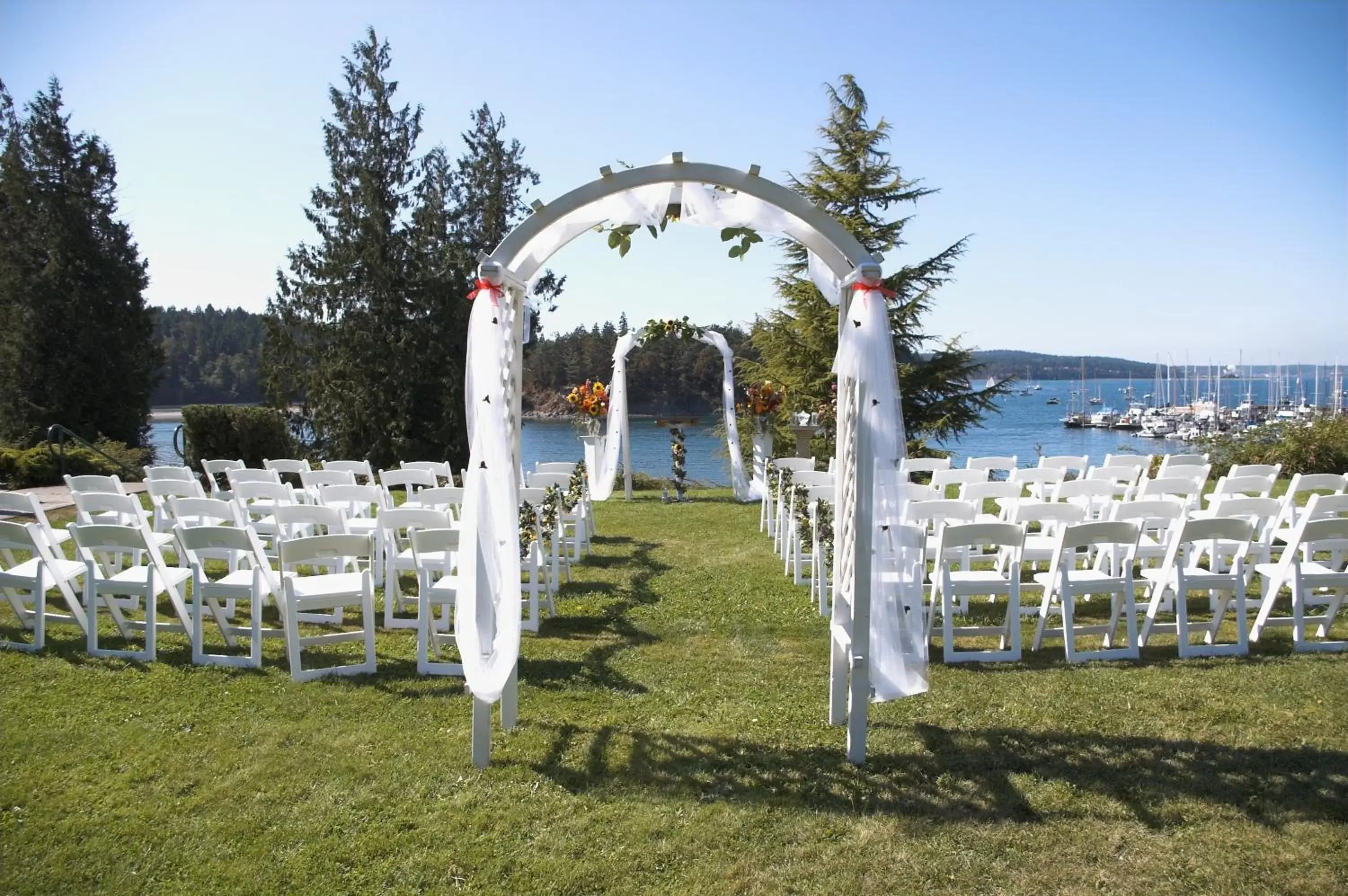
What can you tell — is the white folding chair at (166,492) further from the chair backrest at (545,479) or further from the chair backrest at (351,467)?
the chair backrest at (545,479)

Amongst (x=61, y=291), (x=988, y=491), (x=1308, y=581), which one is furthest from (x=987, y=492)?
(x=61, y=291)

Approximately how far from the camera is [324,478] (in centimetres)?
773

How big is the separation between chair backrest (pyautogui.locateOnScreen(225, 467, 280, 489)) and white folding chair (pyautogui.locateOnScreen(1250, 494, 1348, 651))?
724 cm

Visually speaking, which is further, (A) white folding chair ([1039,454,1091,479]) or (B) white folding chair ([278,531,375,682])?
(A) white folding chair ([1039,454,1091,479])

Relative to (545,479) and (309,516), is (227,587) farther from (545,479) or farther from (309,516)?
(545,479)

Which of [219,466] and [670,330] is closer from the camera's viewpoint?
[219,466]

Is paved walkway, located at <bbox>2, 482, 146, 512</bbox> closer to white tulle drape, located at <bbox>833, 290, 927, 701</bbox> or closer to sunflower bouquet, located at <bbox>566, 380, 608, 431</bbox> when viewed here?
sunflower bouquet, located at <bbox>566, 380, 608, 431</bbox>

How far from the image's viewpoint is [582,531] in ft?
27.3

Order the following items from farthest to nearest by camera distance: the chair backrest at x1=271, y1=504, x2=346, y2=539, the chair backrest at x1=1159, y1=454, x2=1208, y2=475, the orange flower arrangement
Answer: the orange flower arrangement
the chair backrest at x1=1159, y1=454, x2=1208, y2=475
the chair backrest at x1=271, y1=504, x2=346, y2=539

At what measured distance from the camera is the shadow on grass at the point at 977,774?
3.36m

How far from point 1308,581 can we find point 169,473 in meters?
8.94

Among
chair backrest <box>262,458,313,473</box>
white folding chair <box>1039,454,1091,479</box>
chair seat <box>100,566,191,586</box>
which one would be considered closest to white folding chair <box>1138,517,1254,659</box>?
white folding chair <box>1039,454,1091,479</box>

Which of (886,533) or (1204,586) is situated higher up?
(886,533)

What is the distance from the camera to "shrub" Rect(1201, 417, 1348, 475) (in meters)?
13.1
